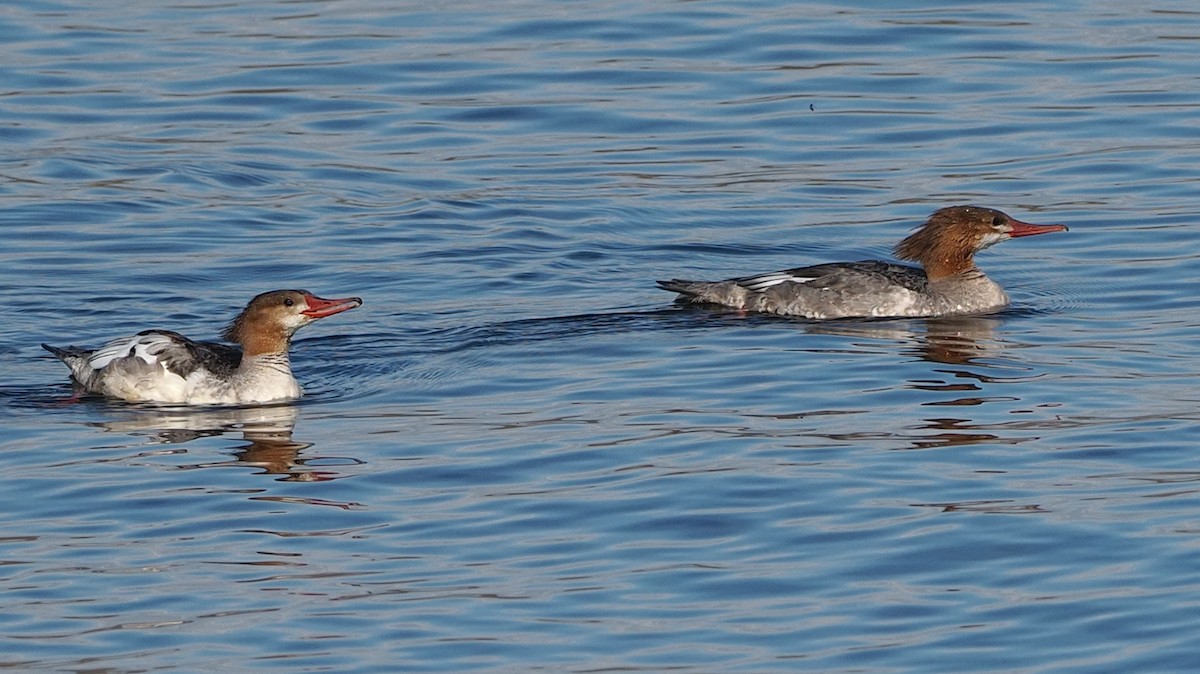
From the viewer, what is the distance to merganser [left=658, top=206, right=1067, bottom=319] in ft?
50.4

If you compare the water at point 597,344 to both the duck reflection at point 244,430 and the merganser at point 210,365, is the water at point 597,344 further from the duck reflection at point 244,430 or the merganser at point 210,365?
the merganser at point 210,365

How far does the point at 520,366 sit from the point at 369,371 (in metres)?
1.00

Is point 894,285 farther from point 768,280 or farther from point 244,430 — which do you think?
point 244,430

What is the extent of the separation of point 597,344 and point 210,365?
8.39ft

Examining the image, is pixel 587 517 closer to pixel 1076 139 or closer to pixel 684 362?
pixel 684 362

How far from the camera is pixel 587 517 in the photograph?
10.1m

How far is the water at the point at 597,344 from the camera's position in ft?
28.9

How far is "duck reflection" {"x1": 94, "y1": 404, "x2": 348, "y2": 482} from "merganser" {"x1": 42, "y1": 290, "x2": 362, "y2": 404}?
14 centimetres

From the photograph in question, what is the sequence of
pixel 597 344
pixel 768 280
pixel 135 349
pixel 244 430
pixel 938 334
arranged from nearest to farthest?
1. pixel 244 430
2. pixel 135 349
3. pixel 597 344
4. pixel 938 334
5. pixel 768 280

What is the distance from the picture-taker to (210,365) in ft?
42.9

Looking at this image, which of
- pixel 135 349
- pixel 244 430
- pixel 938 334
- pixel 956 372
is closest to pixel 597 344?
pixel 956 372

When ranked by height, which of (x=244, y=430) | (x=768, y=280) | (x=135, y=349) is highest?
(x=135, y=349)

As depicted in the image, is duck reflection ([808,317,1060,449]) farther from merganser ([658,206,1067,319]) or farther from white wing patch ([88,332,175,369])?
white wing patch ([88,332,175,369])

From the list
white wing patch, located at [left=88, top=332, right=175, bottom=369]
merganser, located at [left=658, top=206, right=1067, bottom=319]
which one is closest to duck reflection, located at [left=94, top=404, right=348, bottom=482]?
white wing patch, located at [left=88, top=332, right=175, bottom=369]
